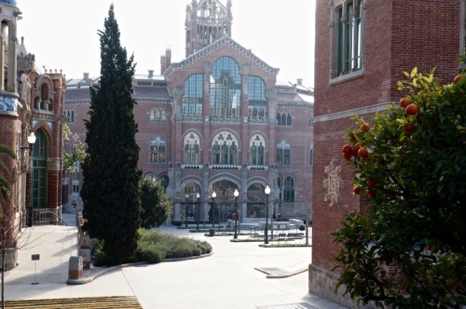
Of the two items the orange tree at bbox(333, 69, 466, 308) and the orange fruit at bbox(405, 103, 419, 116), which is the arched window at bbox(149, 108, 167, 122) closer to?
the orange tree at bbox(333, 69, 466, 308)

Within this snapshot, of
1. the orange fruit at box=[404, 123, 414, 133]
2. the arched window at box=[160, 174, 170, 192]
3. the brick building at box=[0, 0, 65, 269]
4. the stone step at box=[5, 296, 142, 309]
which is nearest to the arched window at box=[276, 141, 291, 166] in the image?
the arched window at box=[160, 174, 170, 192]

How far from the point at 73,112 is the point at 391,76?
54656 millimetres

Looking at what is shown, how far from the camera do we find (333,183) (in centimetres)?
1653

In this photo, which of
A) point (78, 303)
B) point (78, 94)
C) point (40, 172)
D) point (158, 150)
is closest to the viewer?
point (78, 303)

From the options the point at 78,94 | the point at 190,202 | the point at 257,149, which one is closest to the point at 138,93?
the point at 78,94

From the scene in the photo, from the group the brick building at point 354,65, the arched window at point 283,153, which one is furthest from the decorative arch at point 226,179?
the brick building at point 354,65

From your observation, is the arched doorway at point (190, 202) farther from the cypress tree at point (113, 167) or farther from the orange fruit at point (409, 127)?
the orange fruit at point (409, 127)

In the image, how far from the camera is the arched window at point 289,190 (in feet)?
210

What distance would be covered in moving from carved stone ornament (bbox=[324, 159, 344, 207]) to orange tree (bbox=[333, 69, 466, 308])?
8.33 meters

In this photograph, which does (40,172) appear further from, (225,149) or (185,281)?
(225,149)

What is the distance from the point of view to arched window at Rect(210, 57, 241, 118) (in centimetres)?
6147

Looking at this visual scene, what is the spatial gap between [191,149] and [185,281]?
39893 millimetres

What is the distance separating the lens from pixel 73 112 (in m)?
64.4

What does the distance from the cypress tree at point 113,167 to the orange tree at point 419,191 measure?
18.5 metres
